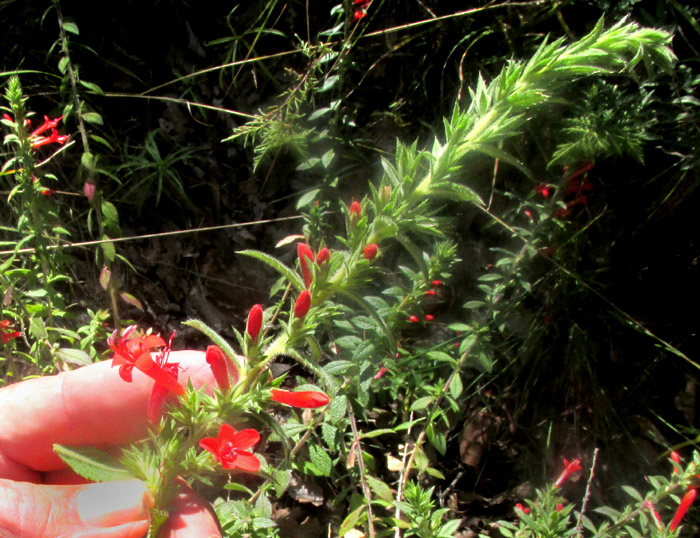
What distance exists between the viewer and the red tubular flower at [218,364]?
1.21m

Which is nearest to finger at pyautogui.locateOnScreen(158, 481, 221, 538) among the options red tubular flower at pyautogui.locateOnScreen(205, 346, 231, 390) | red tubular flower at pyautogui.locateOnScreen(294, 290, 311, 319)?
red tubular flower at pyautogui.locateOnScreen(205, 346, 231, 390)

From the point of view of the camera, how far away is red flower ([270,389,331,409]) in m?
1.25

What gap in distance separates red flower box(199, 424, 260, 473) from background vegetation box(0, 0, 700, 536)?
0.63 m

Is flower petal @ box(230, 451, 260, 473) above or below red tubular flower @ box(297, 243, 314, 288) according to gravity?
below

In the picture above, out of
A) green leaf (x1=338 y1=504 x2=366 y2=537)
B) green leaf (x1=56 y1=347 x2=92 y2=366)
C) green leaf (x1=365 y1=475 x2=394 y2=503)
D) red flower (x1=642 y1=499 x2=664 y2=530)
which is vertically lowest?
red flower (x1=642 y1=499 x2=664 y2=530)

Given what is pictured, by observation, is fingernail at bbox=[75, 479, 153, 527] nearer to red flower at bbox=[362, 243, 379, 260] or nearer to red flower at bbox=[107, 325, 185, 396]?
red flower at bbox=[107, 325, 185, 396]

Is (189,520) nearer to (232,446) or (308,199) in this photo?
(232,446)

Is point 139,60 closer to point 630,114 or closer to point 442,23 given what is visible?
point 442,23

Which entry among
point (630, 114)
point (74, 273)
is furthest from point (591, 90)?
point (74, 273)

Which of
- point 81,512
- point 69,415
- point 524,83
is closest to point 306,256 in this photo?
point 524,83

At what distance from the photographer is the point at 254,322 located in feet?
4.09

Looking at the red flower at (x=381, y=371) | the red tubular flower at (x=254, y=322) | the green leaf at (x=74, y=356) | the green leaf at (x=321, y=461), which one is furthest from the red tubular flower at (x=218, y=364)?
the green leaf at (x=74, y=356)

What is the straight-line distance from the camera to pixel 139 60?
10.2 feet

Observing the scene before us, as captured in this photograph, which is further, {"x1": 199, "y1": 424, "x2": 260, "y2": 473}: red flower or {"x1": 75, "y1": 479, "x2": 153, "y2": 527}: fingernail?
{"x1": 75, "y1": 479, "x2": 153, "y2": 527}: fingernail
